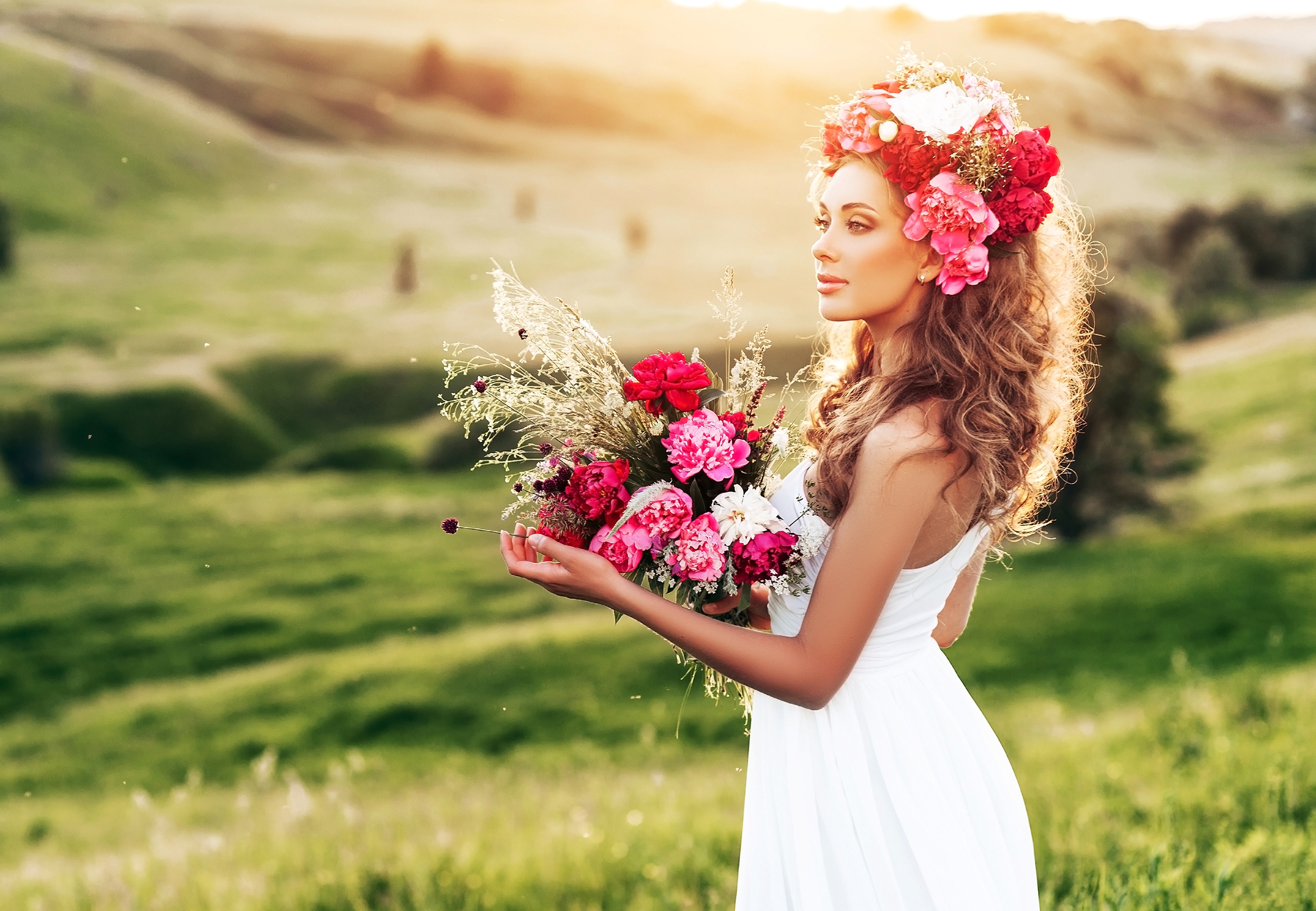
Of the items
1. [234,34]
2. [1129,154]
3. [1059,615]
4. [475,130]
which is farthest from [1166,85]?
[234,34]

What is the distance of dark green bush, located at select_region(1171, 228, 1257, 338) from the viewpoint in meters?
30.0

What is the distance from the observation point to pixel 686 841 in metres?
5.05

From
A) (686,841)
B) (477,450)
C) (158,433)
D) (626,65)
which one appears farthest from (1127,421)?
(626,65)

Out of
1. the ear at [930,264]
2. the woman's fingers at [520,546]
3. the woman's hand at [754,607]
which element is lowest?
the woman's hand at [754,607]

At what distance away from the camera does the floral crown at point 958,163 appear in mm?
2607

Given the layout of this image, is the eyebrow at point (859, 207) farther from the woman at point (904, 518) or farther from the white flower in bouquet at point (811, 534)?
the white flower in bouquet at point (811, 534)

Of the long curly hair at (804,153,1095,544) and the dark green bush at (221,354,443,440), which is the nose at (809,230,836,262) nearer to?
the long curly hair at (804,153,1095,544)

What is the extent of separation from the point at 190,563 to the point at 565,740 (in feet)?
53.6

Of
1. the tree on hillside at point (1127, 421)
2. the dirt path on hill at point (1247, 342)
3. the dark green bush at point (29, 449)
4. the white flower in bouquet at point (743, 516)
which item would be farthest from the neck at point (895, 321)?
the dark green bush at point (29, 449)

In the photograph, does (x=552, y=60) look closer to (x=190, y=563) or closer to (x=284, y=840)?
(x=190, y=563)

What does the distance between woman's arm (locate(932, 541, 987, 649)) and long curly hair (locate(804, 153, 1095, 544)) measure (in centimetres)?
19

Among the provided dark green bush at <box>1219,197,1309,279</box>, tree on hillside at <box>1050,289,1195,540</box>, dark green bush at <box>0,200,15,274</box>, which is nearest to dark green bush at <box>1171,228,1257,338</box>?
dark green bush at <box>1219,197,1309,279</box>

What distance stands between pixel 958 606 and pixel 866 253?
3.77 ft

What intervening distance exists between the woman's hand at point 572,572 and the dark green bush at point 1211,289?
3156 cm
